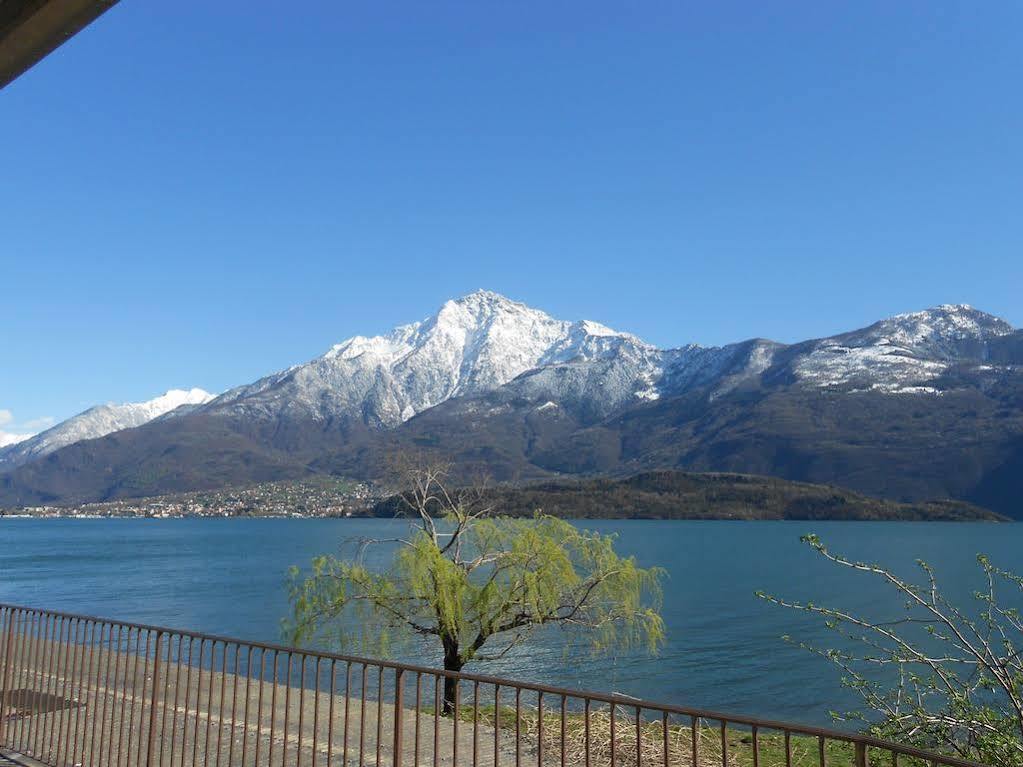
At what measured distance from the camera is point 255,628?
49.2 m

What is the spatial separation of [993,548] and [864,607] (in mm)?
71849

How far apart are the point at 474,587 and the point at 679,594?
53.1m

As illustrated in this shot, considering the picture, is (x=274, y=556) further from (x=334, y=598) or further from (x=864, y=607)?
(x=334, y=598)

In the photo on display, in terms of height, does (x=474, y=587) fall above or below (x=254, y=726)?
above

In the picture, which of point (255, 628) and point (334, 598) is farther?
point (255, 628)

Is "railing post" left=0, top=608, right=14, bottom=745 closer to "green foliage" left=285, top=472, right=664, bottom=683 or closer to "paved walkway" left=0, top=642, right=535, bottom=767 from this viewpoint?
"paved walkway" left=0, top=642, right=535, bottom=767

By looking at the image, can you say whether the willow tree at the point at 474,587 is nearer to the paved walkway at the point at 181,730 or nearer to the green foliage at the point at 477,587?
the green foliage at the point at 477,587

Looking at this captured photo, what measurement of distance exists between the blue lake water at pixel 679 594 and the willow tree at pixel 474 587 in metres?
13.6

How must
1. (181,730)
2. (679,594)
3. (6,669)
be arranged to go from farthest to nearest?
(679,594) < (181,730) < (6,669)

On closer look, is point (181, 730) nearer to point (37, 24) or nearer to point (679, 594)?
point (37, 24)

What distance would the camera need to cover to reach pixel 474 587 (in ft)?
60.1

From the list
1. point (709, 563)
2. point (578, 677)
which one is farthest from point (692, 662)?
point (709, 563)

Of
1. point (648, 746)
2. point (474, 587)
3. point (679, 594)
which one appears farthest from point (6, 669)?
point (679, 594)

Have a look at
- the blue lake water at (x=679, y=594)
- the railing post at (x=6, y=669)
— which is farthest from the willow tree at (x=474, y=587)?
the blue lake water at (x=679, y=594)
